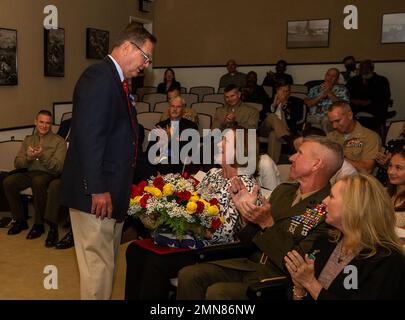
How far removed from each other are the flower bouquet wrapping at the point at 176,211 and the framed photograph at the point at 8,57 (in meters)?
4.86

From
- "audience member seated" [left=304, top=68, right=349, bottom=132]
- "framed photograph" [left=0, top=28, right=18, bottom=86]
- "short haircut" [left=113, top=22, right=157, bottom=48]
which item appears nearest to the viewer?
"short haircut" [left=113, top=22, right=157, bottom=48]

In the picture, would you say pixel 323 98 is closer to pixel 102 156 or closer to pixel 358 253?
pixel 102 156

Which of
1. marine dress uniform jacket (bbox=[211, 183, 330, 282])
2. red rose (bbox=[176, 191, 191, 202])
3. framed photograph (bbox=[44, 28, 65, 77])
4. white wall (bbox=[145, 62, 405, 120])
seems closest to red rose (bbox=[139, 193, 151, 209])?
red rose (bbox=[176, 191, 191, 202])

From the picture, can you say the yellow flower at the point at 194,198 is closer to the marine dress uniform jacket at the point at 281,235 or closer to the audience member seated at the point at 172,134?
the marine dress uniform jacket at the point at 281,235

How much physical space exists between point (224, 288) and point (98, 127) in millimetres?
959

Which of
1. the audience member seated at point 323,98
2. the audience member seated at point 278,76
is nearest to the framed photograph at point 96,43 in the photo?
the audience member seated at point 278,76

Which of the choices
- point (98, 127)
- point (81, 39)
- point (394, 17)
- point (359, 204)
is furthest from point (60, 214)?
point (394, 17)

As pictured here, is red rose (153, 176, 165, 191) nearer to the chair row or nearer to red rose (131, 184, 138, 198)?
red rose (131, 184, 138, 198)

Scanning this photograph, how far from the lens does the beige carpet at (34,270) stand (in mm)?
3244

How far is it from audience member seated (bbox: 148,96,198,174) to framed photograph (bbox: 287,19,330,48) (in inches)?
208

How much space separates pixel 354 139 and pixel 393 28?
6.03 meters

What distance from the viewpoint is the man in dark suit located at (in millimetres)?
2182

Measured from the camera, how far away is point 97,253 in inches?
91.6

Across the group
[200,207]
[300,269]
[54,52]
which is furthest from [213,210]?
[54,52]
